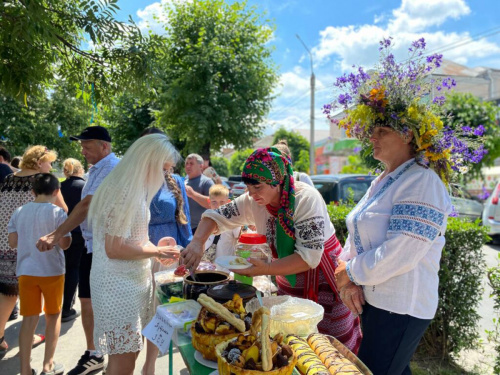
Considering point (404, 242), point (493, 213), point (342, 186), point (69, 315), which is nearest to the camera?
point (404, 242)

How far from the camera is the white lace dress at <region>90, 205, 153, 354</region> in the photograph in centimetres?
212

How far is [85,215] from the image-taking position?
2.98m

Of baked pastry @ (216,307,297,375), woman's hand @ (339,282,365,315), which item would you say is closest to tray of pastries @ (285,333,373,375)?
baked pastry @ (216,307,297,375)

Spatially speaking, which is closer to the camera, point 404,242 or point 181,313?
point 404,242

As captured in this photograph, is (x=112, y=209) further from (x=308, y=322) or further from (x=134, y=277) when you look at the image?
(x=308, y=322)

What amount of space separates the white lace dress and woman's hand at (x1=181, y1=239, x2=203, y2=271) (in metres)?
0.36

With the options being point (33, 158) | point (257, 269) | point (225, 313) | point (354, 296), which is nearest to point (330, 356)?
point (225, 313)

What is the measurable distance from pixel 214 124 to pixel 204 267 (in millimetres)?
10127

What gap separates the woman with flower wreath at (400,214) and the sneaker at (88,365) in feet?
8.23

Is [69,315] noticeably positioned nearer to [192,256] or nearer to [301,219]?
[192,256]

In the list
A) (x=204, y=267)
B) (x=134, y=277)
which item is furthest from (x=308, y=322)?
(x=134, y=277)

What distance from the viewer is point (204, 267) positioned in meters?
2.28

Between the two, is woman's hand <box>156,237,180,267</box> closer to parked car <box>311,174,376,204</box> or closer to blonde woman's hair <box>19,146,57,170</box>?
blonde woman's hair <box>19,146,57,170</box>

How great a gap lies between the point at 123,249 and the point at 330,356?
Result: 1.31 m
